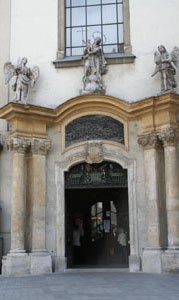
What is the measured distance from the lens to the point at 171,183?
1257 centimetres

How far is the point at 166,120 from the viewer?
12.9m

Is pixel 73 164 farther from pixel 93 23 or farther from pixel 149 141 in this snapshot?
pixel 93 23

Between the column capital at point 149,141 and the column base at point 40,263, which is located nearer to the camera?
the column base at point 40,263

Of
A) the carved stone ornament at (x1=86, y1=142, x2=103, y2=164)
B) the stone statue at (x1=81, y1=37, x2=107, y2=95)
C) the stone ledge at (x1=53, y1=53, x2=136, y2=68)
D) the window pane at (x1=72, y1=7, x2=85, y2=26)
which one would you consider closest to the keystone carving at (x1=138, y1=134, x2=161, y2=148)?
the carved stone ornament at (x1=86, y1=142, x2=103, y2=164)

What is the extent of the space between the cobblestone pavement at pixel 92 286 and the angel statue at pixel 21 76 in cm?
514

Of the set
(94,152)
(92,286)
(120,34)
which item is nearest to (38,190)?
(94,152)

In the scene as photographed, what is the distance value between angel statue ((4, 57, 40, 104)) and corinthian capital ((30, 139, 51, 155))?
118 cm

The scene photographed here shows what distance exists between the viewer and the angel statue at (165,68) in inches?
521

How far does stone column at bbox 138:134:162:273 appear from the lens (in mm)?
12398

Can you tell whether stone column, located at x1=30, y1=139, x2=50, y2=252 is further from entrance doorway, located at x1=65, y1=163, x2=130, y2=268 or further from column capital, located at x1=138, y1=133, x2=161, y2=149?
column capital, located at x1=138, y1=133, x2=161, y2=149

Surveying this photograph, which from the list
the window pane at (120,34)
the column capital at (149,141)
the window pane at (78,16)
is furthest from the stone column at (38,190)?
the window pane at (78,16)

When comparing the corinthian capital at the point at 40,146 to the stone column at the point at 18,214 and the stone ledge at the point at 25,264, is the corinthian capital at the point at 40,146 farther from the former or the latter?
the stone ledge at the point at 25,264

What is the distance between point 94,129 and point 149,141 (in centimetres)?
169

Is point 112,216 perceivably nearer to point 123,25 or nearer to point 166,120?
point 166,120
